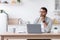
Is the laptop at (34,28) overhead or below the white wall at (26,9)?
below

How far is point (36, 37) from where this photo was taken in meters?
2.61

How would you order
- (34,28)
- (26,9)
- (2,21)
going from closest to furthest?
(34,28) → (2,21) → (26,9)

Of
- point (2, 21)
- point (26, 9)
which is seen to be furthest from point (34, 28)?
point (26, 9)

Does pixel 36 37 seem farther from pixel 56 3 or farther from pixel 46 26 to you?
pixel 56 3

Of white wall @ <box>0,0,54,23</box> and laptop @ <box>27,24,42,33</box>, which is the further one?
white wall @ <box>0,0,54,23</box>

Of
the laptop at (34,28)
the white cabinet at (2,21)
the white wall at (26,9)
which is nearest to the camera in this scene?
the laptop at (34,28)

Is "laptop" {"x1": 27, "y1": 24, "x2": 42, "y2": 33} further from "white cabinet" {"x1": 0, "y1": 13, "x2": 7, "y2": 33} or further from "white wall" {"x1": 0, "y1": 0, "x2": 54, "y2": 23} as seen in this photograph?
"white wall" {"x1": 0, "y1": 0, "x2": 54, "y2": 23}

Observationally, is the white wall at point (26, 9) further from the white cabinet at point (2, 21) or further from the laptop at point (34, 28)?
the laptop at point (34, 28)

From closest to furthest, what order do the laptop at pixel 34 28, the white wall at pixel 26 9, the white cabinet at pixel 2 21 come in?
the laptop at pixel 34 28 < the white cabinet at pixel 2 21 < the white wall at pixel 26 9

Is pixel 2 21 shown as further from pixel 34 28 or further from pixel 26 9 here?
pixel 34 28

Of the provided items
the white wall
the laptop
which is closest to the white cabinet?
the white wall

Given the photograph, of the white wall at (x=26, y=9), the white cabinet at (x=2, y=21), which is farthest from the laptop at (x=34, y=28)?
the white wall at (x=26, y=9)

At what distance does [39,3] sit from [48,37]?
2539 mm

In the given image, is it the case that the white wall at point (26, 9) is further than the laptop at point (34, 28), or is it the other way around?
the white wall at point (26, 9)
